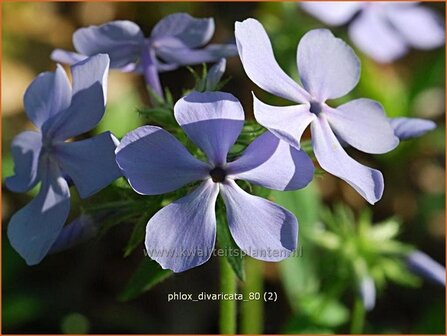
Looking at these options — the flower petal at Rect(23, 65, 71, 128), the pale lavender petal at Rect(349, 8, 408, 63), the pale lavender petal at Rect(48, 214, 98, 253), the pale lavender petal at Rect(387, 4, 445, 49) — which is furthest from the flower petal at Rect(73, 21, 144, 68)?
the pale lavender petal at Rect(387, 4, 445, 49)

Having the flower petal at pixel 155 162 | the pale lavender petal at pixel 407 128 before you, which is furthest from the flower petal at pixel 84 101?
the pale lavender petal at pixel 407 128

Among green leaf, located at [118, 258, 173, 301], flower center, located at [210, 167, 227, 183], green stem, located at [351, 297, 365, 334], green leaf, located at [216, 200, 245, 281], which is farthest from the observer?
green stem, located at [351, 297, 365, 334]

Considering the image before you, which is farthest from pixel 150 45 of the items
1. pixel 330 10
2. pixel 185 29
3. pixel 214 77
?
pixel 330 10

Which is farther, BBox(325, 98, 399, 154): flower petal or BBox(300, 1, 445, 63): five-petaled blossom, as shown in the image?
BBox(300, 1, 445, 63): five-petaled blossom

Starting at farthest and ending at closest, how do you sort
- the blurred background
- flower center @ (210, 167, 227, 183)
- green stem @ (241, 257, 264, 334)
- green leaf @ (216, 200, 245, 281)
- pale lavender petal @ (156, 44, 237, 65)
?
the blurred background → green stem @ (241, 257, 264, 334) → pale lavender petal @ (156, 44, 237, 65) → green leaf @ (216, 200, 245, 281) → flower center @ (210, 167, 227, 183)

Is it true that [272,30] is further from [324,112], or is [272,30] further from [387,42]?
[324,112]

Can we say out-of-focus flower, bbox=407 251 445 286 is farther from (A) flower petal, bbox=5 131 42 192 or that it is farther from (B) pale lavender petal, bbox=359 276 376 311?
(A) flower petal, bbox=5 131 42 192

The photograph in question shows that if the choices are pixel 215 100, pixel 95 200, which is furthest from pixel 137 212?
pixel 215 100
